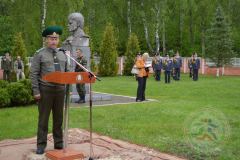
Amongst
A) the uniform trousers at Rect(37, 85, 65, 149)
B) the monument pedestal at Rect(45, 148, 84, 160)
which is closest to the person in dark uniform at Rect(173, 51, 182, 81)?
the uniform trousers at Rect(37, 85, 65, 149)

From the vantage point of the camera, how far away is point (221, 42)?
27.5m

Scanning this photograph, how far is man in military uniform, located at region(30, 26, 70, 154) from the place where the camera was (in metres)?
5.66

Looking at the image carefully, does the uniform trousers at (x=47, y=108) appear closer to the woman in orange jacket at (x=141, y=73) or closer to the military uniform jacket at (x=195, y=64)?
the woman in orange jacket at (x=141, y=73)

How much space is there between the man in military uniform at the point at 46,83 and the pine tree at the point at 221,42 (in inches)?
919

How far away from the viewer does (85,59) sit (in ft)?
39.9

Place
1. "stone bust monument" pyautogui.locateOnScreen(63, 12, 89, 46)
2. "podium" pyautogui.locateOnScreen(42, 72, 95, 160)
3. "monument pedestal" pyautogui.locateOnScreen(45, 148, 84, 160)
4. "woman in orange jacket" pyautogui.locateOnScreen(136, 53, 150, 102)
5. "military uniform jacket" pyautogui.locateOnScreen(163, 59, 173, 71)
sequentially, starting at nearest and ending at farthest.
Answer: "podium" pyautogui.locateOnScreen(42, 72, 95, 160) < "monument pedestal" pyautogui.locateOnScreen(45, 148, 84, 160) < "woman in orange jacket" pyautogui.locateOnScreen(136, 53, 150, 102) < "stone bust monument" pyautogui.locateOnScreen(63, 12, 89, 46) < "military uniform jacket" pyautogui.locateOnScreen(163, 59, 173, 71)

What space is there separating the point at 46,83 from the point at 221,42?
23.7 metres

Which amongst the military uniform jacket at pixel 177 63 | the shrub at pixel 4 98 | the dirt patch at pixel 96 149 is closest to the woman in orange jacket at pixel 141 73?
the shrub at pixel 4 98

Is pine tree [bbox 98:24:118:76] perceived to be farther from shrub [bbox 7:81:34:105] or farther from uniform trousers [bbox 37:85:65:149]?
uniform trousers [bbox 37:85:65:149]

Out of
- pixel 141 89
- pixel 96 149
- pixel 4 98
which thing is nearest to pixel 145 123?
pixel 96 149

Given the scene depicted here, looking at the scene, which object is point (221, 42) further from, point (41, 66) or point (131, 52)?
point (41, 66)

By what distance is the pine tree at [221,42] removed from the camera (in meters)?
27.4

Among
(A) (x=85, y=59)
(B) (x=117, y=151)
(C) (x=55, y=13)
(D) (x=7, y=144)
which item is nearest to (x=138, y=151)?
(B) (x=117, y=151)

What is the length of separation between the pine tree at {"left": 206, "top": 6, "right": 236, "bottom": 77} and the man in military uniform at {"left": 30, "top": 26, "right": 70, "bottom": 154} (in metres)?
23.3
